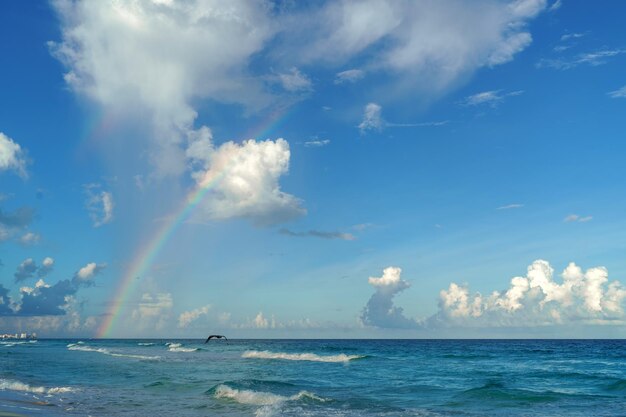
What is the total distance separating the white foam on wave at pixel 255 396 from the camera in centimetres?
2917

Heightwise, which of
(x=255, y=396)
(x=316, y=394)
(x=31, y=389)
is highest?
(x=31, y=389)

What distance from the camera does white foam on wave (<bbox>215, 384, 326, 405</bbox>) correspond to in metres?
29.2

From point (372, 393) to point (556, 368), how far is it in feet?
99.4

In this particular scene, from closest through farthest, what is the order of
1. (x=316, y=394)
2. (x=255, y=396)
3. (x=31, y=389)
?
(x=255, y=396) → (x=316, y=394) → (x=31, y=389)

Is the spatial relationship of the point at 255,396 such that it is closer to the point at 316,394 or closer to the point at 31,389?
the point at 316,394

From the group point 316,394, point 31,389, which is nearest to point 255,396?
point 316,394

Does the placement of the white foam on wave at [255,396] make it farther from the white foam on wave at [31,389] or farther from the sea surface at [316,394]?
the white foam on wave at [31,389]

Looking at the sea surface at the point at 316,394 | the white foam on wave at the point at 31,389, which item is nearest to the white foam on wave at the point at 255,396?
the sea surface at the point at 316,394

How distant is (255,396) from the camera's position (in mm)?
30344

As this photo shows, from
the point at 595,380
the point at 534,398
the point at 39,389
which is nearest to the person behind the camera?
the point at 534,398

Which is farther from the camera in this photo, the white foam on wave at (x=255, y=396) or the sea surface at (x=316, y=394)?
the white foam on wave at (x=255, y=396)

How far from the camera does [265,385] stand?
36281mm

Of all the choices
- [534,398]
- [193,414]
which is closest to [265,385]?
[193,414]

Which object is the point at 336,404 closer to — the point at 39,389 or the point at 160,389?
the point at 160,389
